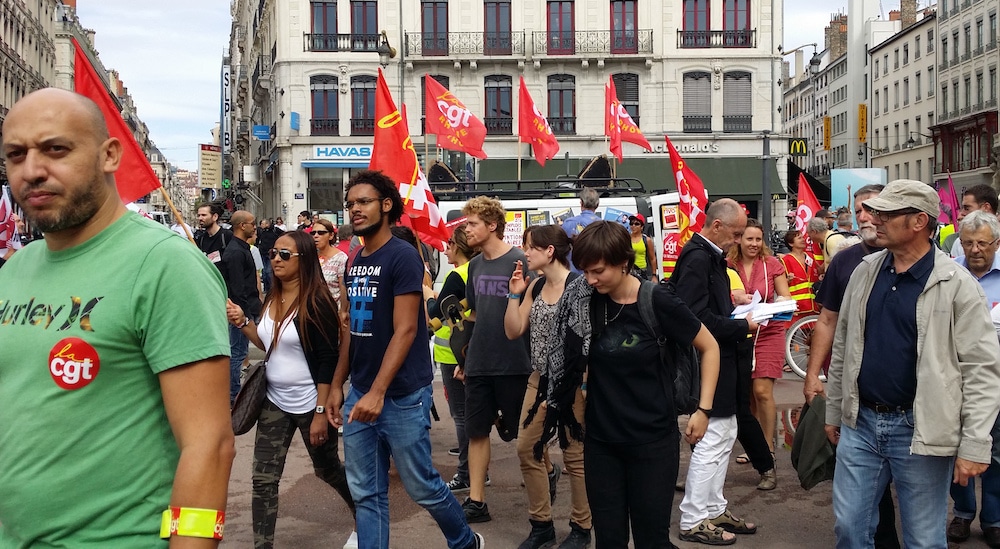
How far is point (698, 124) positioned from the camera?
37.6m

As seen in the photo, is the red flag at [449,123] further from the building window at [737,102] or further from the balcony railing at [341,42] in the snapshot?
the building window at [737,102]

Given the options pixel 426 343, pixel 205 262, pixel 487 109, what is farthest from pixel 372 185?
pixel 487 109

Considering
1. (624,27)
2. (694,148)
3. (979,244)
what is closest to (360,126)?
(624,27)

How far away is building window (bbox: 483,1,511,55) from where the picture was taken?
3789 cm

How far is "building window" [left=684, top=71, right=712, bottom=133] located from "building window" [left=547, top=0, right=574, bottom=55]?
4.62 meters

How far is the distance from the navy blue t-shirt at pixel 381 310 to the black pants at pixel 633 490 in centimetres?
101

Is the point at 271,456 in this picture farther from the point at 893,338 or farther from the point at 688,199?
the point at 688,199

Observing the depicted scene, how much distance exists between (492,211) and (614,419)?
2139 mm

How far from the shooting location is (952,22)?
61188 mm

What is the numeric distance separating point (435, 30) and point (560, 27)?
15.5 ft

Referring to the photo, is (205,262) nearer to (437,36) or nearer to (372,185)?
(372,185)

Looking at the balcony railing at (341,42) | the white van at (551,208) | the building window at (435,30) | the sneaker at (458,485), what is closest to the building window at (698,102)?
the building window at (435,30)

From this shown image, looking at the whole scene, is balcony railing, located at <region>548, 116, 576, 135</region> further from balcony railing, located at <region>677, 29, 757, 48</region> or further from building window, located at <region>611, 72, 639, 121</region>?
balcony railing, located at <region>677, 29, 757, 48</region>

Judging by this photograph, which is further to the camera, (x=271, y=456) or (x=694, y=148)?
(x=694, y=148)
